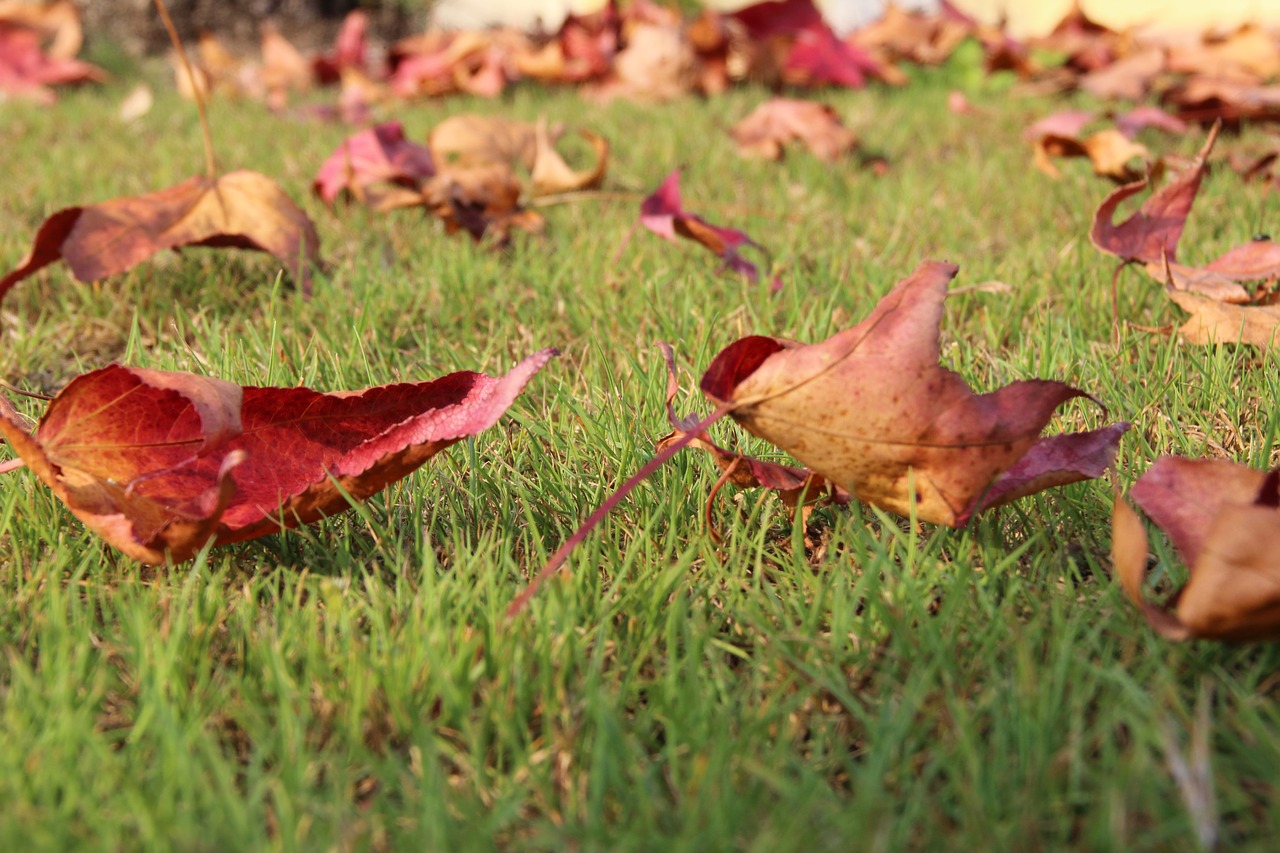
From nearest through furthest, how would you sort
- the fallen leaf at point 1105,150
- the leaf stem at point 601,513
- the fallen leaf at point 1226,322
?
the leaf stem at point 601,513, the fallen leaf at point 1226,322, the fallen leaf at point 1105,150

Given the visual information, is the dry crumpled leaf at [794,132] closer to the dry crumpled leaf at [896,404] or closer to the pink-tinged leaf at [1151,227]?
the pink-tinged leaf at [1151,227]

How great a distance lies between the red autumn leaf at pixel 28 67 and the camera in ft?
13.4

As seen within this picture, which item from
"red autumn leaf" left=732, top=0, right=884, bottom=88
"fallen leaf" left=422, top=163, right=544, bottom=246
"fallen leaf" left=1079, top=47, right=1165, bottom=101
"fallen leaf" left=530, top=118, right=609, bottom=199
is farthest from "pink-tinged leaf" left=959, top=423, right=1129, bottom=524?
"red autumn leaf" left=732, top=0, right=884, bottom=88

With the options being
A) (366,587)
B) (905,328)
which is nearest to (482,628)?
(366,587)

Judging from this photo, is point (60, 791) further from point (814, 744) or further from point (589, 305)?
point (589, 305)

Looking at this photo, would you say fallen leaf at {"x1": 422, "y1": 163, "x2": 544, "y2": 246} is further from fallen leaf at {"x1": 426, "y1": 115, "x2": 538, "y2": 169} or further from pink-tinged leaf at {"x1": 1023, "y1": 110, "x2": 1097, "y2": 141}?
pink-tinged leaf at {"x1": 1023, "y1": 110, "x2": 1097, "y2": 141}

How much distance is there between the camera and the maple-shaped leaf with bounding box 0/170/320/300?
1547 millimetres

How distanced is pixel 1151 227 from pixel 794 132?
4.54 feet

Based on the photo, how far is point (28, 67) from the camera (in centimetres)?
418

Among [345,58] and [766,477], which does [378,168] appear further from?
[345,58]

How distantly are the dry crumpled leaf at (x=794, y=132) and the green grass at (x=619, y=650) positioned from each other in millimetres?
1155

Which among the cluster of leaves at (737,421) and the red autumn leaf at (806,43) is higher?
the cluster of leaves at (737,421)

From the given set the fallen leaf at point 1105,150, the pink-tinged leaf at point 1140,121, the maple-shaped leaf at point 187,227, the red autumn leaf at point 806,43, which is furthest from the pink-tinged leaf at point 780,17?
the maple-shaped leaf at point 187,227

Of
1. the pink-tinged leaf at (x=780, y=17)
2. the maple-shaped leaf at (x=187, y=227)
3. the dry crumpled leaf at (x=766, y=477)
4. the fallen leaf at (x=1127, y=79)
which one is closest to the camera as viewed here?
the dry crumpled leaf at (x=766, y=477)
